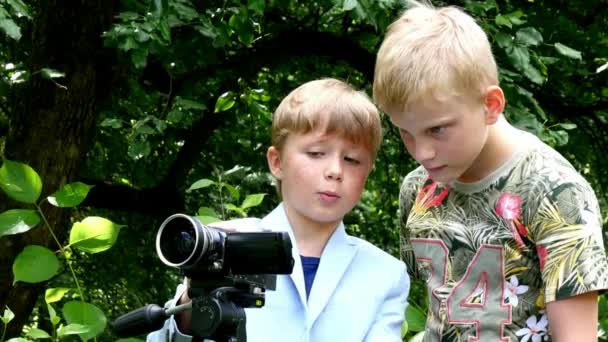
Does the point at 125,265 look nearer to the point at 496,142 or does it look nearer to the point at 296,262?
the point at 296,262

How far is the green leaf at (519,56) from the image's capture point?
382cm

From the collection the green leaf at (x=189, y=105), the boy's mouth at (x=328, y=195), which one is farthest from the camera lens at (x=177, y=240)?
the green leaf at (x=189, y=105)

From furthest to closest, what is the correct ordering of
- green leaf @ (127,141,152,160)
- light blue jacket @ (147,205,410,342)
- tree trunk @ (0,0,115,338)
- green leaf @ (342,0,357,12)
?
tree trunk @ (0,0,115,338) < green leaf @ (127,141,152,160) < green leaf @ (342,0,357,12) < light blue jacket @ (147,205,410,342)

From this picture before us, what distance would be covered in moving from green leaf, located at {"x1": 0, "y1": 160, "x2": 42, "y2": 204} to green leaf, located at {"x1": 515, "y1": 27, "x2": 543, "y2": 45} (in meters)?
2.12

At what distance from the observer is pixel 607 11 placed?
5.66 meters

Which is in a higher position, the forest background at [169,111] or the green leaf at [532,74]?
the green leaf at [532,74]

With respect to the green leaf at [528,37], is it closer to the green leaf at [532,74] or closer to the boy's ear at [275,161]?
the green leaf at [532,74]

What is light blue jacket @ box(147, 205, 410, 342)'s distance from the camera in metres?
2.26

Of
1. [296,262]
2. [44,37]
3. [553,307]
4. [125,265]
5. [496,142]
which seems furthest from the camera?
[125,265]

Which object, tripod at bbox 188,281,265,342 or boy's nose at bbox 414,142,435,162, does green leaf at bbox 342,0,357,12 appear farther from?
tripod at bbox 188,281,265,342

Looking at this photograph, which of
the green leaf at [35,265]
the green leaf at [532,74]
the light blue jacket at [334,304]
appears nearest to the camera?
the light blue jacket at [334,304]

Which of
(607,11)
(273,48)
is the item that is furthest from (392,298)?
Result: (607,11)

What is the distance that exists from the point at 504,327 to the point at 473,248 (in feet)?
0.60

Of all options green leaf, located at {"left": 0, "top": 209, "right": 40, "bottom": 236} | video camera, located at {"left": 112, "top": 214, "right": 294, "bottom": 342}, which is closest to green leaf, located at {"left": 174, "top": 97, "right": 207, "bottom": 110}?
green leaf, located at {"left": 0, "top": 209, "right": 40, "bottom": 236}
